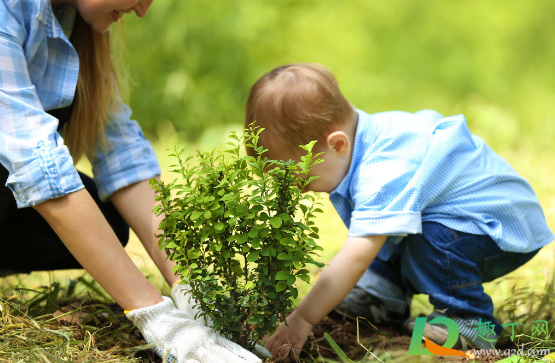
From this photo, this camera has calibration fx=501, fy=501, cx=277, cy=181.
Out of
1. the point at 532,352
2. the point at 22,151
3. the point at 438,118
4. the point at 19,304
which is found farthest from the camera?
the point at 438,118

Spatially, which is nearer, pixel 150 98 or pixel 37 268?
pixel 37 268

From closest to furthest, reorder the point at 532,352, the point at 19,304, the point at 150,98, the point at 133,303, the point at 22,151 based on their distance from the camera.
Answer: the point at 22,151
the point at 133,303
the point at 532,352
the point at 19,304
the point at 150,98

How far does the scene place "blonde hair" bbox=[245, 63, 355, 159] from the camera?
1.45m

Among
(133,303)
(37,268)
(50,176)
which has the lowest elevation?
(37,268)

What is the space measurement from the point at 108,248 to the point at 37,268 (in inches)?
28.5

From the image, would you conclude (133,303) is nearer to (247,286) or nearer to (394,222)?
(247,286)

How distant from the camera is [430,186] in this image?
145cm

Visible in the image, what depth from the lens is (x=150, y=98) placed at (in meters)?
4.55

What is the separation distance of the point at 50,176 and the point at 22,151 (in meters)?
0.08

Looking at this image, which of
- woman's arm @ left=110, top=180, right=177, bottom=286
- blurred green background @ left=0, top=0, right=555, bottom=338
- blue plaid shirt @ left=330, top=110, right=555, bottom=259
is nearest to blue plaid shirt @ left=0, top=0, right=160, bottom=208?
woman's arm @ left=110, top=180, right=177, bottom=286

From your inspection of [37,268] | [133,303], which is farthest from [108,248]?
[37,268]

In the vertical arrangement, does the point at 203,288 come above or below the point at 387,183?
below

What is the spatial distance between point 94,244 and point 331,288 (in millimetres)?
620

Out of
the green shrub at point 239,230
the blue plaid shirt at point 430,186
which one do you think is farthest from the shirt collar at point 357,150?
the green shrub at point 239,230
